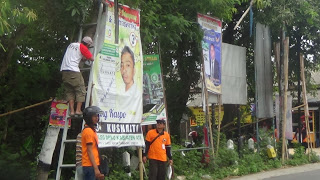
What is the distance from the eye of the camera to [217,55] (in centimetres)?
1342

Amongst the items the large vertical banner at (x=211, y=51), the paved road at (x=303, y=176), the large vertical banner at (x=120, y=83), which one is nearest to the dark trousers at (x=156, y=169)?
the large vertical banner at (x=120, y=83)

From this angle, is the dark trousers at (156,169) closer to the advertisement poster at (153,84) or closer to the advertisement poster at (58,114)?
the advertisement poster at (58,114)

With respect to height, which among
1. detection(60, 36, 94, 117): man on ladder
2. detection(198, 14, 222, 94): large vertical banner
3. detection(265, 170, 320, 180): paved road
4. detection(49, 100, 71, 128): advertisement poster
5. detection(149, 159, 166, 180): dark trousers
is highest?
detection(198, 14, 222, 94): large vertical banner

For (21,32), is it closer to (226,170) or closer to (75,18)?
(75,18)

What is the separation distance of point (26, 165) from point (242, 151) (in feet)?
23.6

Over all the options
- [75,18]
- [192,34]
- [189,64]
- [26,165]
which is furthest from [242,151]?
[75,18]

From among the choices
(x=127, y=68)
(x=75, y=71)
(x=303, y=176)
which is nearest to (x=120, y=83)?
(x=127, y=68)

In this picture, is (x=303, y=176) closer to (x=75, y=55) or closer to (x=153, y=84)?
(x=153, y=84)

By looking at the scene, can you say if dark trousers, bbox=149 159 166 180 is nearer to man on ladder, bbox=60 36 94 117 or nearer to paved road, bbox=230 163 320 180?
man on ladder, bbox=60 36 94 117

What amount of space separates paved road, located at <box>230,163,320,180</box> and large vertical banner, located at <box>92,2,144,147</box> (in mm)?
4641

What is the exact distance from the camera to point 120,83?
9.43 metres

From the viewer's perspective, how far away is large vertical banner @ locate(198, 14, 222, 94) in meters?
12.8

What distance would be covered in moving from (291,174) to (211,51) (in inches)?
164

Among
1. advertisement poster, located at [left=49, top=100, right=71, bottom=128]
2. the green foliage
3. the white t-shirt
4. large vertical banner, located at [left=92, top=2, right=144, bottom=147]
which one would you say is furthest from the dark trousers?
the green foliage
